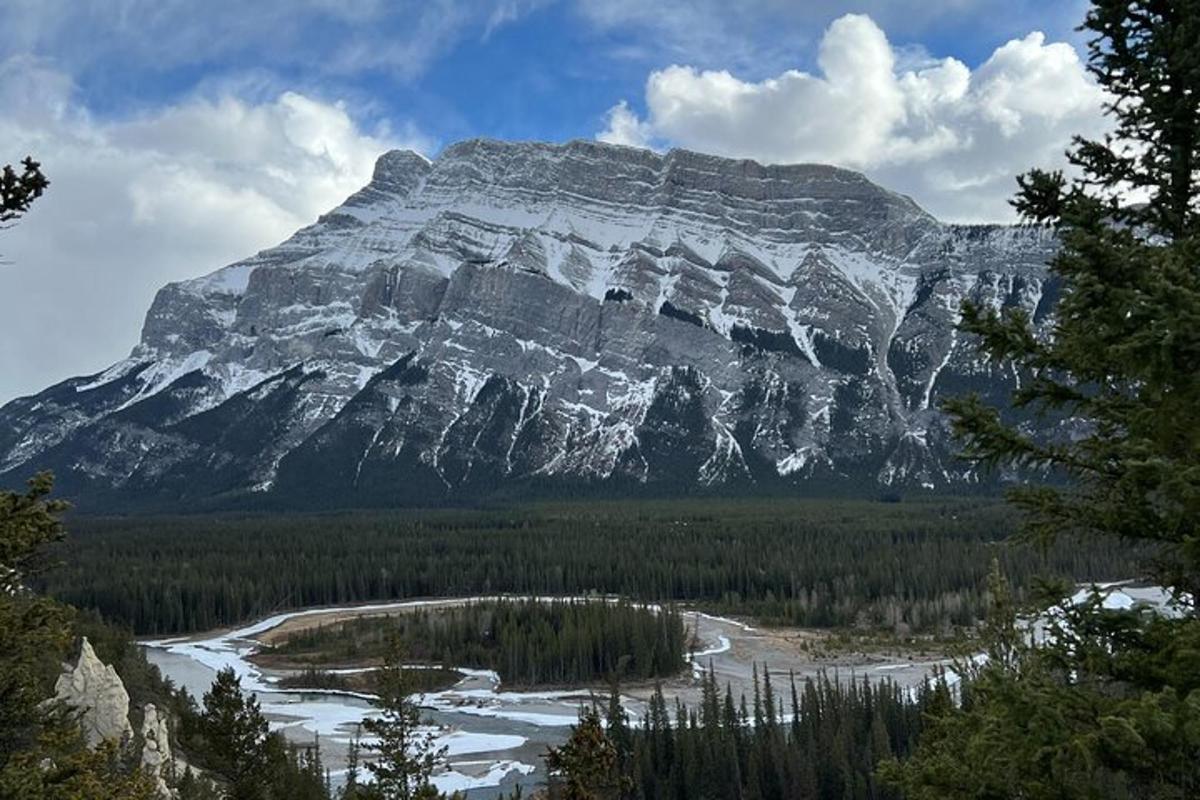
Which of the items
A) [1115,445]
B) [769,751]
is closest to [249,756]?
[769,751]

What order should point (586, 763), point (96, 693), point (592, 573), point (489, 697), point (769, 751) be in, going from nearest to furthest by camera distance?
point (586, 763) → point (96, 693) → point (769, 751) → point (489, 697) → point (592, 573)

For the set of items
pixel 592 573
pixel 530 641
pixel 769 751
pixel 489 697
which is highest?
pixel 592 573

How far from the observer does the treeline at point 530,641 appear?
349 feet

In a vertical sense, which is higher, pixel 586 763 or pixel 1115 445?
pixel 1115 445

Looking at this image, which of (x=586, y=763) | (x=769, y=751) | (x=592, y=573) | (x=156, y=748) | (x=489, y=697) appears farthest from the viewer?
(x=592, y=573)

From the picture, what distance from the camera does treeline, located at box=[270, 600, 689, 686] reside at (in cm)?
10631

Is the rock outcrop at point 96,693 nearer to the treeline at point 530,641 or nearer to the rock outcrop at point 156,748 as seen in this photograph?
the rock outcrop at point 156,748

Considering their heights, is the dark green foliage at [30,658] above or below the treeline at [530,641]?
above

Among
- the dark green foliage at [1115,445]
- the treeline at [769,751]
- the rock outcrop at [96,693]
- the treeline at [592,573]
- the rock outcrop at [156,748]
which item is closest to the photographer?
the dark green foliage at [1115,445]

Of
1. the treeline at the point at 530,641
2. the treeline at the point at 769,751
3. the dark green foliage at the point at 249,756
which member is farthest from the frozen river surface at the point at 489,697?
the dark green foliage at the point at 249,756

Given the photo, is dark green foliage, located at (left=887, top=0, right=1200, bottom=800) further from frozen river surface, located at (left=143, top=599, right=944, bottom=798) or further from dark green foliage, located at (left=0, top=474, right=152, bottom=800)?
frozen river surface, located at (left=143, top=599, right=944, bottom=798)

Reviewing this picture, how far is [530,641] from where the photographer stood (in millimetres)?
109438

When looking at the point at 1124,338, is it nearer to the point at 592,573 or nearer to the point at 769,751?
the point at 769,751

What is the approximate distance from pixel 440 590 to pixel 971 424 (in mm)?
163492
